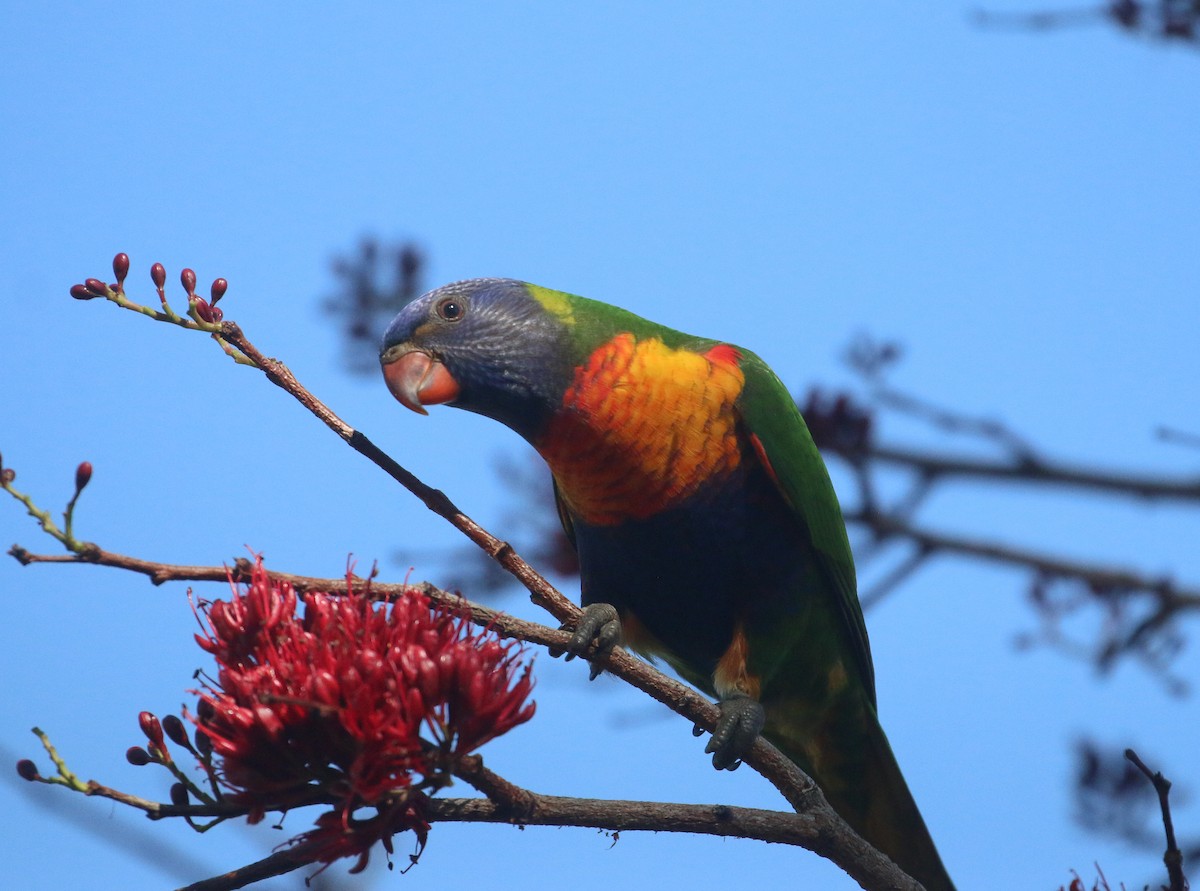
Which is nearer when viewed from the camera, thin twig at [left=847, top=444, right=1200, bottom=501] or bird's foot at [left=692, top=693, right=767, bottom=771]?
thin twig at [left=847, top=444, right=1200, bottom=501]

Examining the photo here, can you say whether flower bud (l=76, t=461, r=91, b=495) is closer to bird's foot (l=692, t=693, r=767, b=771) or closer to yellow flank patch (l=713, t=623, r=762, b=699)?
bird's foot (l=692, t=693, r=767, b=771)

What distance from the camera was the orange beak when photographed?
354 centimetres

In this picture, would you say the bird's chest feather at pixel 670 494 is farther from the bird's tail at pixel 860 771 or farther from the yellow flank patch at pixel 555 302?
the bird's tail at pixel 860 771

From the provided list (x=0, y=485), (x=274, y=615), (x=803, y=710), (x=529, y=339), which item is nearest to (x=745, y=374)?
(x=529, y=339)

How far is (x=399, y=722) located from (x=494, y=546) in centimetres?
55

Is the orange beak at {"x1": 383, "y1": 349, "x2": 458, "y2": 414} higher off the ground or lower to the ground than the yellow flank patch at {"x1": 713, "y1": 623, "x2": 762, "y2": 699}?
higher

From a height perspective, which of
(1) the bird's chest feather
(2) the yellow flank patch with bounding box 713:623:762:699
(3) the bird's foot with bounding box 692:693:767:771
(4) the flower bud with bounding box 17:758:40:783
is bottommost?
(4) the flower bud with bounding box 17:758:40:783

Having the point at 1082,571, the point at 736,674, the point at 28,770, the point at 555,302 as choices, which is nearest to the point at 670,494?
the point at 736,674

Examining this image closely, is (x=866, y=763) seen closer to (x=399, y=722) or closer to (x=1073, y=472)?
(x=1073, y=472)

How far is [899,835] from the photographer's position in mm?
4055

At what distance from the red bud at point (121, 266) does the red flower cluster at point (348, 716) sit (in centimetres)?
Result: 70

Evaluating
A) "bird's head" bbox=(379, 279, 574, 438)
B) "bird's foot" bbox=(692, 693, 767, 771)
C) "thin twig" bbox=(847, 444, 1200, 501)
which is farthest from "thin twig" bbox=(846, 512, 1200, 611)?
"bird's head" bbox=(379, 279, 574, 438)

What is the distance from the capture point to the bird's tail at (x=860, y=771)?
13.3ft

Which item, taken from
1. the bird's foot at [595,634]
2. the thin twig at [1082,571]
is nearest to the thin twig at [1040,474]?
the thin twig at [1082,571]
